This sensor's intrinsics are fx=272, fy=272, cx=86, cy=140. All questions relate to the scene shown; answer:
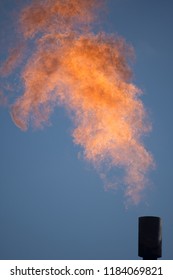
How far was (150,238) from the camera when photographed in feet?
17.4

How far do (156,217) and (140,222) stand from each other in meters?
0.34

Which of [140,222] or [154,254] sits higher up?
[140,222]

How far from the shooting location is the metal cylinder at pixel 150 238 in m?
5.27

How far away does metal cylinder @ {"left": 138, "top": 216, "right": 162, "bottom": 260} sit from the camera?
5266mm
